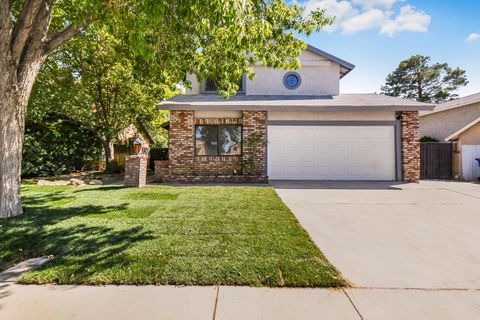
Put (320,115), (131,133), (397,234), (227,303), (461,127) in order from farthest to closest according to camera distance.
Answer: (131,133) < (461,127) < (320,115) < (397,234) < (227,303)

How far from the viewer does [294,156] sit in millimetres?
10828

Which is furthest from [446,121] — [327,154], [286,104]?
[286,104]

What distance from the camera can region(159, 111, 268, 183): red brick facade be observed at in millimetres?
10461

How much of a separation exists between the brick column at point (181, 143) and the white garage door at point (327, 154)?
3.41m

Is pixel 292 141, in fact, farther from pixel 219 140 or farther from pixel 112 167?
pixel 112 167

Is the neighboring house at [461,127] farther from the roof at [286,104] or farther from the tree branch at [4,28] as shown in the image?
the tree branch at [4,28]

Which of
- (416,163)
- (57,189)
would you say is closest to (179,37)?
(57,189)

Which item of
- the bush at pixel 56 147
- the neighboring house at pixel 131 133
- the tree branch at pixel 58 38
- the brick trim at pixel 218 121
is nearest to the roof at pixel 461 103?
the brick trim at pixel 218 121

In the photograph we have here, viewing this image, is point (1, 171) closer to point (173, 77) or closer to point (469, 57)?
point (173, 77)

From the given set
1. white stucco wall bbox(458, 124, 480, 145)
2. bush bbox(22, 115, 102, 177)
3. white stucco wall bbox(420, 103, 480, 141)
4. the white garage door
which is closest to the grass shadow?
the white garage door

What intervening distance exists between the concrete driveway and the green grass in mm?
441

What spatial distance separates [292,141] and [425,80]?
113ft

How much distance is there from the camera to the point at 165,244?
12.1 feet

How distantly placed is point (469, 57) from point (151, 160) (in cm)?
2040
